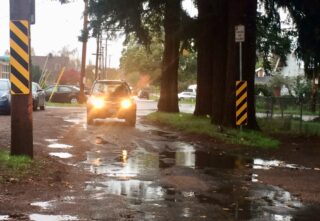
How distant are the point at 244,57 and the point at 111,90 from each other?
6.32 meters

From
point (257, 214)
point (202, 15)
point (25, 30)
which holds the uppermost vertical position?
point (202, 15)

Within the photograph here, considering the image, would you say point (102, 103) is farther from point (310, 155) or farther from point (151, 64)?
point (151, 64)

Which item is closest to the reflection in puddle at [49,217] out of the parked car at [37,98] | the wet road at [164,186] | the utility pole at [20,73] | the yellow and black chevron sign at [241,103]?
the wet road at [164,186]

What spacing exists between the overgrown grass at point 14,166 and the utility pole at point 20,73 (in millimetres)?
Result: 317

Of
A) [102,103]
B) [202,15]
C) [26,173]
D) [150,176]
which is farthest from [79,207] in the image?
[202,15]

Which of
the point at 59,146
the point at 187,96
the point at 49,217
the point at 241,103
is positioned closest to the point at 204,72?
the point at 241,103

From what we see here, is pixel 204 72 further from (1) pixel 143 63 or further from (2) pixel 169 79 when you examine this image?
(1) pixel 143 63

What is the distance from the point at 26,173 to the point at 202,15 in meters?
14.0

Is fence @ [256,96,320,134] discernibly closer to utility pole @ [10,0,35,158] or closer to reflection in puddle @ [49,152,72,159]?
reflection in puddle @ [49,152,72,159]

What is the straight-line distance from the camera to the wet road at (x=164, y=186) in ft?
23.1

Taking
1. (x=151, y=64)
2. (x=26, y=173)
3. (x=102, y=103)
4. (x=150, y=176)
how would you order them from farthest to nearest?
1. (x=151, y=64)
2. (x=102, y=103)
3. (x=150, y=176)
4. (x=26, y=173)

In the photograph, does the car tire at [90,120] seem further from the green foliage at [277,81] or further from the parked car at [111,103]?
the green foliage at [277,81]

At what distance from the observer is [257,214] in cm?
712

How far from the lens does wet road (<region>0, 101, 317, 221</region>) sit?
704cm
